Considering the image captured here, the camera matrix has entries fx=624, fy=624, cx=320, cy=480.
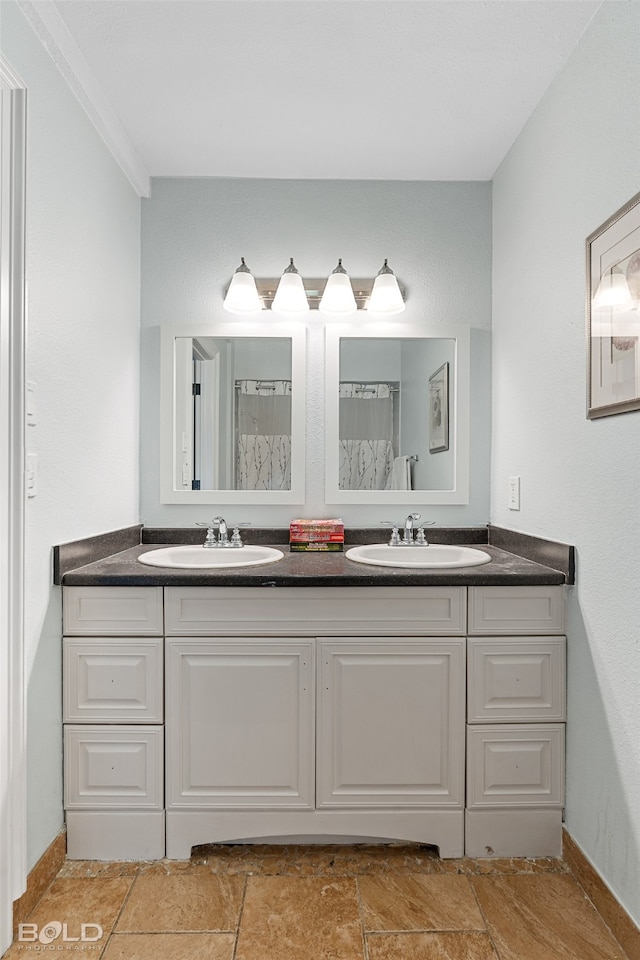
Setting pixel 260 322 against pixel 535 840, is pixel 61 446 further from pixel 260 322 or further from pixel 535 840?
pixel 535 840

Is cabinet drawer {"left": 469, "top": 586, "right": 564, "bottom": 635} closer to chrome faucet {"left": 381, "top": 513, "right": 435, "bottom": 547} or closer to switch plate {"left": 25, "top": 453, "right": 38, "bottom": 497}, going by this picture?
chrome faucet {"left": 381, "top": 513, "right": 435, "bottom": 547}

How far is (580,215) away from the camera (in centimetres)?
174

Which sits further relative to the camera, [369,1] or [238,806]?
[238,806]

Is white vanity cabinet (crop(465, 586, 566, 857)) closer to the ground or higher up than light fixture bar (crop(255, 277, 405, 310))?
closer to the ground

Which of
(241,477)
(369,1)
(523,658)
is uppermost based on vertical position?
(369,1)

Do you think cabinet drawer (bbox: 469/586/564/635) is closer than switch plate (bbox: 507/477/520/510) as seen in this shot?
Yes

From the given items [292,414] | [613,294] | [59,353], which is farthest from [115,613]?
[613,294]

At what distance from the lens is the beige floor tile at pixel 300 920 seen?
1.49m

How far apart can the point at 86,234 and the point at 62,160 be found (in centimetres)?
23

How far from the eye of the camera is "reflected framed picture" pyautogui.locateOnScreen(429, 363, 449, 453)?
8.21 ft

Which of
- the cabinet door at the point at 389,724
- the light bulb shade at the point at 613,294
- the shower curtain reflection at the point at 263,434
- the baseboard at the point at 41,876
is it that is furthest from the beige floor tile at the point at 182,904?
the light bulb shade at the point at 613,294

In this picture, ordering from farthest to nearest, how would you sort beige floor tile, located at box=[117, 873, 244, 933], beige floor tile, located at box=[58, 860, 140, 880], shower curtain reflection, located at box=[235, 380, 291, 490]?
1. shower curtain reflection, located at box=[235, 380, 291, 490]
2. beige floor tile, located at box=[58, 860, 140, 880]
3. beige floor tile, located at box=[117, 873, 244, 933]

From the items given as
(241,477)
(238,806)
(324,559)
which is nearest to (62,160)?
(241,477)

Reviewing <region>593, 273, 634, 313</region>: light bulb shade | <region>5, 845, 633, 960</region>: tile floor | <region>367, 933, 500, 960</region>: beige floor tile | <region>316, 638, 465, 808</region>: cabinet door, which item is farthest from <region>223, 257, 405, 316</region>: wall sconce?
<region>367, 933, 500, 960</region>: beige floor tile
